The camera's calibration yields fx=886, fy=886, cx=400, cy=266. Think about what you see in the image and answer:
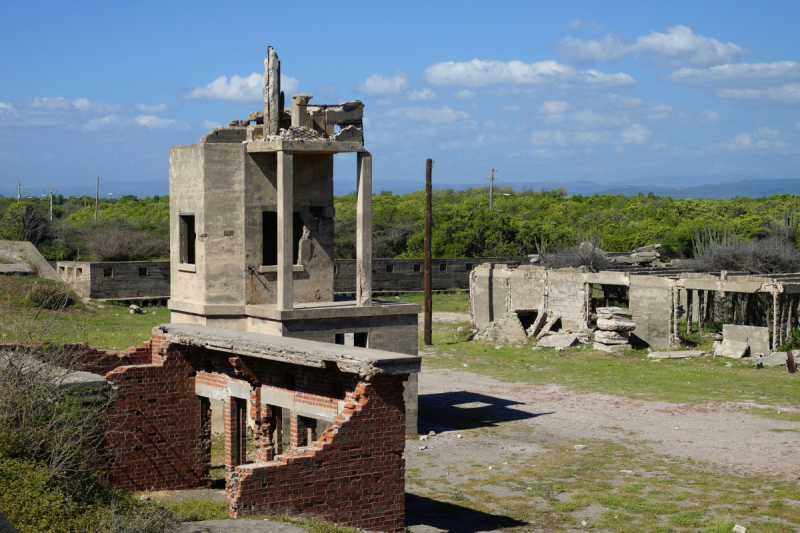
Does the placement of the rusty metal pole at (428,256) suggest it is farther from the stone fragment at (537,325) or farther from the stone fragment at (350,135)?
the stone fragment at (350,135)

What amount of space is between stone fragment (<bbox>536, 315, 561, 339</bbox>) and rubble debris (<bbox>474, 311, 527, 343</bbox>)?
521mm

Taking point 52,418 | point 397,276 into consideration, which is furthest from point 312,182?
point 397,276

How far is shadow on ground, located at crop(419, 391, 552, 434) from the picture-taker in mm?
18266

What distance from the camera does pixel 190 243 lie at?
17531 millimetres

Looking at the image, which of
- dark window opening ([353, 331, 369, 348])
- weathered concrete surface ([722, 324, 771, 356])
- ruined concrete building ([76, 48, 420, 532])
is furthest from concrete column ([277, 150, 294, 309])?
weathered concrete surface ([722, 324, 771, 356])

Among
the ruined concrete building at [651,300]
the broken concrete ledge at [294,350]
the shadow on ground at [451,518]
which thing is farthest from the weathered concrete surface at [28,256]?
the shadow on ground at [451,518]

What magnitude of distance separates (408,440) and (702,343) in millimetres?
13293

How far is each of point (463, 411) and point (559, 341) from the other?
365 inches

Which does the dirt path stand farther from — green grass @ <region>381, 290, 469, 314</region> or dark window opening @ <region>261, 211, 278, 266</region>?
green grass @ <region>381, 290, 469, 314</region>

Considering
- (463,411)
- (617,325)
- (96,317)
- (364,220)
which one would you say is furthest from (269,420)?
(96,317)

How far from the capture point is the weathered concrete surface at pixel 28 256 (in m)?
35.6

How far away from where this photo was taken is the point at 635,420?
18.2 m

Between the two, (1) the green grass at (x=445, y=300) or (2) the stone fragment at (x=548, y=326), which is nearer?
(2) the stone fragment at (x=548, y=326)

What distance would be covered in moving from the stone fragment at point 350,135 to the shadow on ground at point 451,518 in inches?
287
